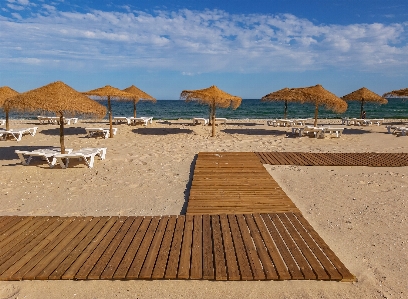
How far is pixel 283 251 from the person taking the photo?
357cm

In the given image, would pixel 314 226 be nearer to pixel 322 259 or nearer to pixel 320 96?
pixel 322 259

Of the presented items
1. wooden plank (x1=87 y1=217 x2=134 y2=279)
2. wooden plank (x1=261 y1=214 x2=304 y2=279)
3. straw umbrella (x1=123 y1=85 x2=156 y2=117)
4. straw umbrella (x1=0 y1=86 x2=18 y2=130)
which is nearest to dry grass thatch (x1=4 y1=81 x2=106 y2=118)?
straw umbrella (x1=0 y1=86 x2=18 y2=130)

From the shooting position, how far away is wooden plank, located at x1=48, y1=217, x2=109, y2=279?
10.4 ft

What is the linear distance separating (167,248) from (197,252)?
1.17 feet

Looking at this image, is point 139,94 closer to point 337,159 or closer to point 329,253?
point 337,159

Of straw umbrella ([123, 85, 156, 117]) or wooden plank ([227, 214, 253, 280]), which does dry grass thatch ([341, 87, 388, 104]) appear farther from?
wooden plank ([227, 214, 253, 280])

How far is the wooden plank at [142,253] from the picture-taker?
3.15 metres

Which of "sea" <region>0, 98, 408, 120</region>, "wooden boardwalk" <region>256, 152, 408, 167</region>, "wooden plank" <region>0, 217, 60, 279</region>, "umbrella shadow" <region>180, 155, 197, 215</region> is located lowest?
"wooden plank" <region>0, 217, 60, 279</region>

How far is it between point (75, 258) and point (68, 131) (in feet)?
42.8

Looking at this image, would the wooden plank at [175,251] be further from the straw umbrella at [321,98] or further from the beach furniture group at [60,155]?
the straw umbrella at [321,98]

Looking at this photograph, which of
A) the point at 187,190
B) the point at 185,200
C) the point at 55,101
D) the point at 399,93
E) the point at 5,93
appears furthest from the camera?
the point at 399,93

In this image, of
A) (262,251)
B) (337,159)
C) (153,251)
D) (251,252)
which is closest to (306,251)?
(262,251)

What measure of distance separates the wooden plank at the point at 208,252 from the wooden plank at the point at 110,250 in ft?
3.35

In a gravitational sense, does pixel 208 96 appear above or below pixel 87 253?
above
